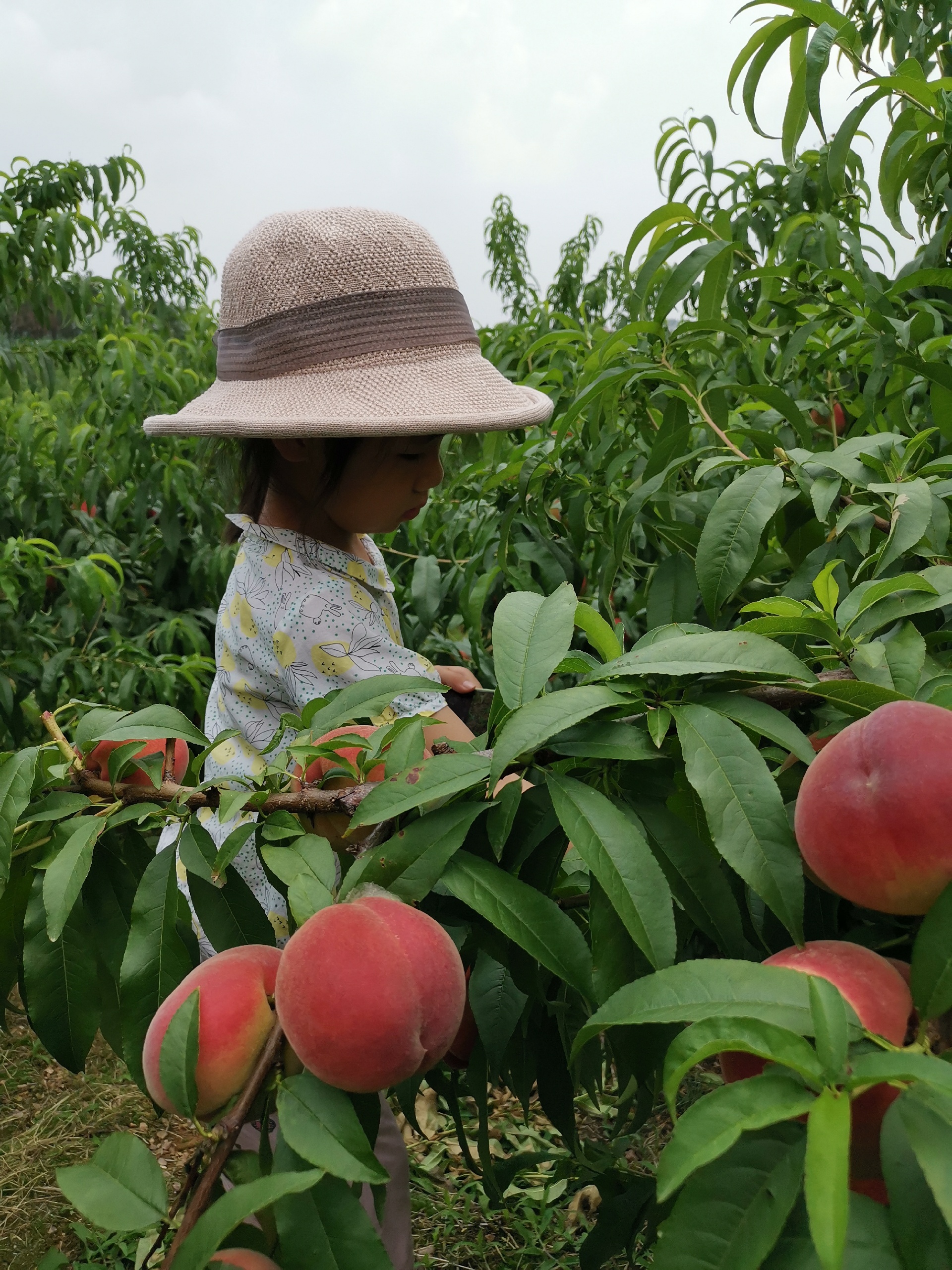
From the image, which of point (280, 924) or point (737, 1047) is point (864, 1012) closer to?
Answer: point (737, 1047)

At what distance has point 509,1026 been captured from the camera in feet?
1.82

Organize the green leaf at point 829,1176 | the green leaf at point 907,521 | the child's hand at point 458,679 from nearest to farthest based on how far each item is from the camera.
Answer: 1. the green leaf at point 829,1176
2. the green leaf at point 907,521
3. the child's hand at point 458,679

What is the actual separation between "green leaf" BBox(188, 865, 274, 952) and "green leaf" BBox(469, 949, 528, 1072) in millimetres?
121

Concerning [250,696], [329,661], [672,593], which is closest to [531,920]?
[672,593]

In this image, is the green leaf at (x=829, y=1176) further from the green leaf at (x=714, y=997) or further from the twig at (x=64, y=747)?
the twig at (x=64, y=747)

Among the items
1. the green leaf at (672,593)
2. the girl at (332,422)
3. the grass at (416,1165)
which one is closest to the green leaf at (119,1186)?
the green leaf at (672,593)

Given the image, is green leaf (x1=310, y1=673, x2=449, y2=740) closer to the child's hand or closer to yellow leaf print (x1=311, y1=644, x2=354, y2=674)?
yellow leaf print (x1=311, y1=644, x2=354, y2=674)

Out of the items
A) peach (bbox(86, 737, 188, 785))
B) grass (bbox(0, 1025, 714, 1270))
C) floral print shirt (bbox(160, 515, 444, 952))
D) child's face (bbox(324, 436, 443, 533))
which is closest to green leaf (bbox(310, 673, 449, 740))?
peach (bbox(86, 737, 188, 785))

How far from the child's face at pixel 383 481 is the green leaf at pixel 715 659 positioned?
0.75m

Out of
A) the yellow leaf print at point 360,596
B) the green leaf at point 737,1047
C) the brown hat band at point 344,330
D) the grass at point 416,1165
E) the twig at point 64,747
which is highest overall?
the brown hat band at point 344,330

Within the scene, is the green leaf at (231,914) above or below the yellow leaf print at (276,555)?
below

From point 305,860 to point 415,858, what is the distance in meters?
0.06

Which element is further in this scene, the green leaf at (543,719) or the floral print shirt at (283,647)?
the floral print shirt at (283,647)

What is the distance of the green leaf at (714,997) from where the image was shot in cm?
33
